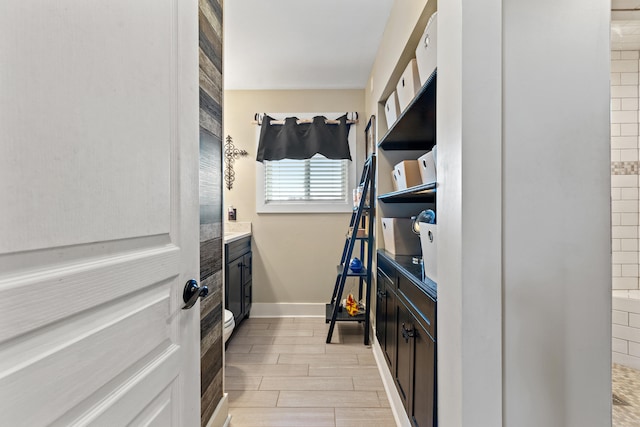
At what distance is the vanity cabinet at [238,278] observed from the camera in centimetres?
263

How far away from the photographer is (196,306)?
0.98 meters

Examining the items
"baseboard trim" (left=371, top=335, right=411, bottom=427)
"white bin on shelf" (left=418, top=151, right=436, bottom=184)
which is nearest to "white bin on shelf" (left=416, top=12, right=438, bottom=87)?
"white bin on shelf" (left=418, top=151, right=436, bottom=184)

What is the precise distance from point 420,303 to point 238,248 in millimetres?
1997

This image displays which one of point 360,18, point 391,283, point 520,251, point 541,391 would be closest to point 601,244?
point 520,251

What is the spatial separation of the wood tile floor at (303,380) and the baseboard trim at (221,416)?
6cm

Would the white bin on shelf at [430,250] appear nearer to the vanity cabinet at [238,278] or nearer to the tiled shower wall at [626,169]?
the vanity cabinet at [238,278]

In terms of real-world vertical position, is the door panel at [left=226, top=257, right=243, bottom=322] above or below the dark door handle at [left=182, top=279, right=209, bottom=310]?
below

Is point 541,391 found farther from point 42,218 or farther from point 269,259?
point 269,259

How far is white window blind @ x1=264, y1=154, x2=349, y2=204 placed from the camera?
354 cm

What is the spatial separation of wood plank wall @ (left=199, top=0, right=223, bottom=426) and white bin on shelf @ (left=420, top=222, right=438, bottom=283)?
3.17 feet

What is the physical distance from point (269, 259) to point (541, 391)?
2886 millimetres

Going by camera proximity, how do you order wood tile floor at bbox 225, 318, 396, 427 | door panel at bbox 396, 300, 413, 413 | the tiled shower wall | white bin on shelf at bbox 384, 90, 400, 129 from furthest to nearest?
the tiled shower wall → white bin on shelf at bbox 384, 90, 400, 129 → wood tile floor at bbox 225, 318, 396, 427 → door panel at bbox 396, 300, 413, 413

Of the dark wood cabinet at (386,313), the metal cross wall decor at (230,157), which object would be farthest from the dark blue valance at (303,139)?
the dark wood cabinet at (386,313)

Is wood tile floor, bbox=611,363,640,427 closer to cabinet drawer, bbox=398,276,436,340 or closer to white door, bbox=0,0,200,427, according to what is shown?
cabinet drawer, bbox=398,276,436,340
